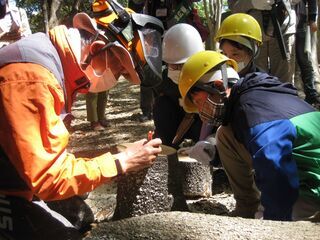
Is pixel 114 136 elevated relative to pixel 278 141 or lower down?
lower down

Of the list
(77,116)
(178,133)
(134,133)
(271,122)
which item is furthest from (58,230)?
(77,116)

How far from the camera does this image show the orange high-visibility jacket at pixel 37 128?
1844 mm

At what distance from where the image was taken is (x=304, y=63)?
18.3 feet

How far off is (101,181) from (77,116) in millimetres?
5959

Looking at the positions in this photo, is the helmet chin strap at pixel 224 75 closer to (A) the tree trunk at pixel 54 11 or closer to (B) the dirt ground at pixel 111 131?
(B) the dirt ground at pixel 111 131

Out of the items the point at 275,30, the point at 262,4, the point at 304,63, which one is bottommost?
the point at 304,63

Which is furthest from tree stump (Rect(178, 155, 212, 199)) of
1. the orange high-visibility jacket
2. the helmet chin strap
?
the orange high-visibility jacket

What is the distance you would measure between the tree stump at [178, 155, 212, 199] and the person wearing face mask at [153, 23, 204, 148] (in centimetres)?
29

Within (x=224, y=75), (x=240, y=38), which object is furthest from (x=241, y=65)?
(x=224, y=75)

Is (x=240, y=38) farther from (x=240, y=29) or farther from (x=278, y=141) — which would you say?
(x=278, y=141)

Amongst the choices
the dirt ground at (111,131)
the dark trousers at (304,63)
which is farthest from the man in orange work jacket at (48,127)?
the dark trousers at (304,63)

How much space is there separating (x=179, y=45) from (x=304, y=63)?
85.4 inches

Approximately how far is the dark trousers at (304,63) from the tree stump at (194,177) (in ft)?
7.50

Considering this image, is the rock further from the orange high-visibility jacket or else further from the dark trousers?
the dark trousers
